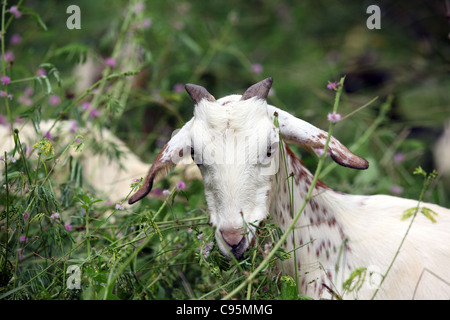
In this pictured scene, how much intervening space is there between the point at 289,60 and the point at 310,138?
5.87 m

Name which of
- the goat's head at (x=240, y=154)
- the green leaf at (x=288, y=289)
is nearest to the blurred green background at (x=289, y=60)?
the goat's head at (x=240, y=154)

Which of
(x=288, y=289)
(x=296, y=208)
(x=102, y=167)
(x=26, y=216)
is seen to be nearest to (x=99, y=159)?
(x=102, y=167)

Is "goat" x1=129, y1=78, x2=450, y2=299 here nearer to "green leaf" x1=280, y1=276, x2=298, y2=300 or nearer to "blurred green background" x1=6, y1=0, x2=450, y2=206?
"green leaf" x1=280, y1=276, x2=298, y2=300

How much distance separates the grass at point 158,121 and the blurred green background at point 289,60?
28mm

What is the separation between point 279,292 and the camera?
2.65 metres

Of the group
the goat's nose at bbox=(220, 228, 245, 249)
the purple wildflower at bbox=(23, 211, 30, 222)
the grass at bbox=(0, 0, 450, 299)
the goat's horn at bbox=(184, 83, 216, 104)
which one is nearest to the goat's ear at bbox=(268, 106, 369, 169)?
the grass at bbox=(0, 0, 450, 299)

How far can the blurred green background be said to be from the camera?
5086 mm

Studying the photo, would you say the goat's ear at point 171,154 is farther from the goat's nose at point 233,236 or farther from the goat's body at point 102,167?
the goat's body at point 102,167

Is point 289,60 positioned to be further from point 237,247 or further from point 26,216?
point 237,247

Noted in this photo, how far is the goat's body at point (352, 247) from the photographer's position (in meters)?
2.76

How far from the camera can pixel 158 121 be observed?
23.0ft
